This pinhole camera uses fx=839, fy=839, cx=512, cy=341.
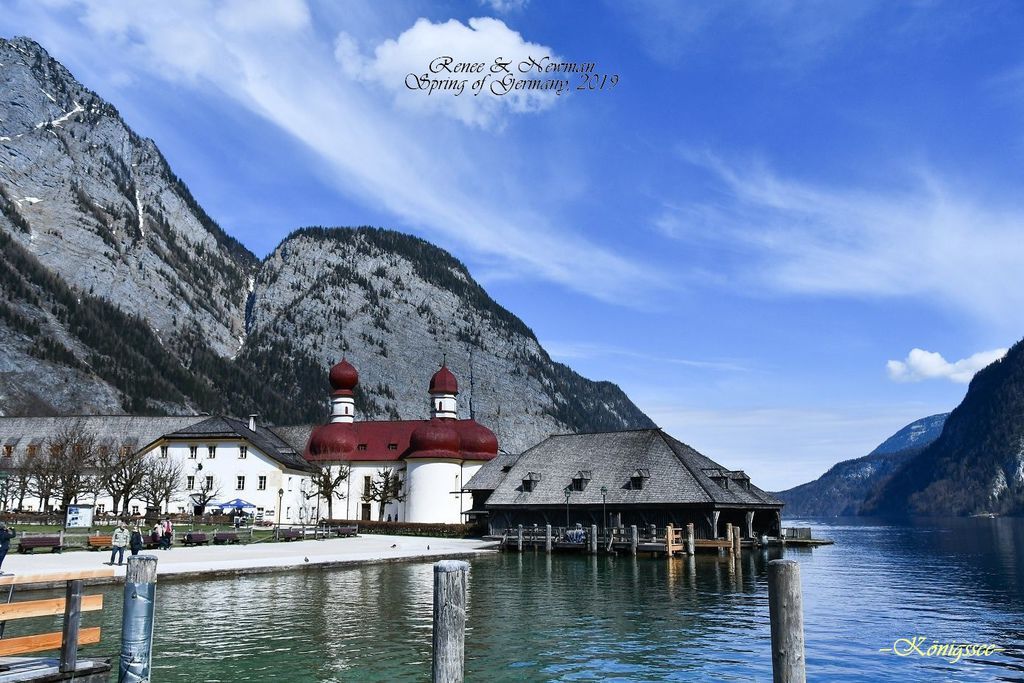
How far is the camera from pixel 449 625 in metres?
10.8

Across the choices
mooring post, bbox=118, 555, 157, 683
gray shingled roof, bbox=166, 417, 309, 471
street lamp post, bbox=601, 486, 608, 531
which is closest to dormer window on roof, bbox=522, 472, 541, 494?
street lamp post, bbox=601, 486, 608, 531

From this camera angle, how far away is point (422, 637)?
73.0 feet

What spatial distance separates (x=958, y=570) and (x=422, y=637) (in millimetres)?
41256

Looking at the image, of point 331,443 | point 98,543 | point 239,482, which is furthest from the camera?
point 331,443

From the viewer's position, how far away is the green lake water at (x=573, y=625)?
744 inches

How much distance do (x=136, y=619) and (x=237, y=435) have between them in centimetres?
7476

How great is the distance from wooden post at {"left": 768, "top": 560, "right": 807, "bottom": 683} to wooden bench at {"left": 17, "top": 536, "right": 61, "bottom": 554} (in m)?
41.6

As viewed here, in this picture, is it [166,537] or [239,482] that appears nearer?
[166,537]

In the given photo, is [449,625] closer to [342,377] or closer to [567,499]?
[567,499]

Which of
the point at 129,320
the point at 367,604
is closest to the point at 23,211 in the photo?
the point at 129,320

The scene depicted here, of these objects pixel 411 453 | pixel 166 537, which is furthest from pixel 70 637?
pixel 411 453

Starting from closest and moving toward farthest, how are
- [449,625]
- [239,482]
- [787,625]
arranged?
[787,625], [449,625], [239,482]

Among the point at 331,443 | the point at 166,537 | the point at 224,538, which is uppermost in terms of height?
the point at 331,443

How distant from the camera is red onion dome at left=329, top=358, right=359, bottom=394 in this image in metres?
95.6
